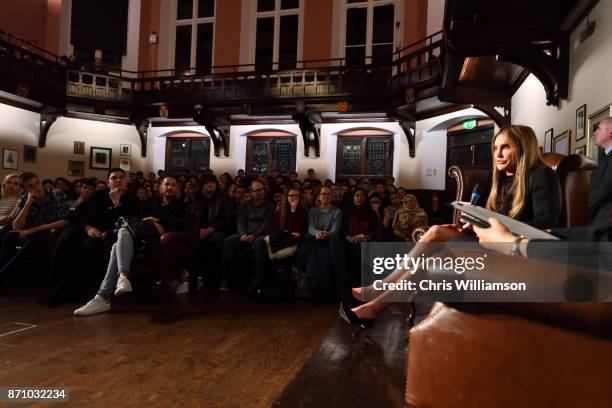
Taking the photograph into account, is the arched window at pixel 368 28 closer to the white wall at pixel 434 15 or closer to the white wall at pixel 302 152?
the white wall at pixel 434 15

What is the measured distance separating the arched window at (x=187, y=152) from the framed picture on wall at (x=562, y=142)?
8.84m

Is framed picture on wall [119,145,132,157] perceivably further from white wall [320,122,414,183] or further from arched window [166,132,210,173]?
white wall [320,122,414,183]

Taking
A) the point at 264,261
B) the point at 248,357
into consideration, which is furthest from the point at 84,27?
the point at 248,357

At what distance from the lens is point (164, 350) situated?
245 cm

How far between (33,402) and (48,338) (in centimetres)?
96

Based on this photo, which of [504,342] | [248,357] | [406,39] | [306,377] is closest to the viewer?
[504,342]

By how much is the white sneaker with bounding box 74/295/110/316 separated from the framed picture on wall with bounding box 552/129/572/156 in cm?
410

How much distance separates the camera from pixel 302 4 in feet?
35.6

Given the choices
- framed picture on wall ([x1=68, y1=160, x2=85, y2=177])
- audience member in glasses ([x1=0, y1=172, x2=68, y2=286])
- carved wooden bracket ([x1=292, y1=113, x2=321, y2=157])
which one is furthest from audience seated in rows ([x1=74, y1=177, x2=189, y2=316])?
framed picture on wall ([x1=68, y1=160, x2=85, y2=177])

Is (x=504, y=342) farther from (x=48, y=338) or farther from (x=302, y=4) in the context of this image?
(x=302, y=4)

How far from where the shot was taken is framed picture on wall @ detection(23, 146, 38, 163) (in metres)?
9.79

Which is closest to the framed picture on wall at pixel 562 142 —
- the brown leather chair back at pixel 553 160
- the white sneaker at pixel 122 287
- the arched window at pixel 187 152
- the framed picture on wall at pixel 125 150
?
the brown leather chair back at pixel 553 160

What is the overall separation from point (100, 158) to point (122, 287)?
29.7 ft

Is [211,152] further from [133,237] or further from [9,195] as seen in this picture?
[133,237]
